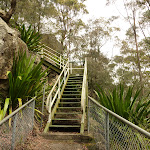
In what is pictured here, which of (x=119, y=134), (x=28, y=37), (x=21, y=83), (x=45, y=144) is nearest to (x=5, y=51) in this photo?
(x=21, y=83)

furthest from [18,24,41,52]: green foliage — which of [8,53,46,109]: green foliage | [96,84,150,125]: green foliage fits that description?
[96,84,150,125]: green foliage

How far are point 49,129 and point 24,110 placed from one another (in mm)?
1340

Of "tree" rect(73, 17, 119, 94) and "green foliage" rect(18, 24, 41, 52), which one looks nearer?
"green foliage" rect(18, 24, 41, 52)

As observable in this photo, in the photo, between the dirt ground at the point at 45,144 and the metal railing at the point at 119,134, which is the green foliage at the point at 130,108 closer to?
the metal railing at the point at 119,134

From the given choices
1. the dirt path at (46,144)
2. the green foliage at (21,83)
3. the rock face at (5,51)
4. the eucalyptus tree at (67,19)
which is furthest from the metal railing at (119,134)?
the eucalyptus tree at (67,19)

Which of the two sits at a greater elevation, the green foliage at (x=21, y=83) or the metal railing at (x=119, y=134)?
the green foliage at (x=21, y=83)

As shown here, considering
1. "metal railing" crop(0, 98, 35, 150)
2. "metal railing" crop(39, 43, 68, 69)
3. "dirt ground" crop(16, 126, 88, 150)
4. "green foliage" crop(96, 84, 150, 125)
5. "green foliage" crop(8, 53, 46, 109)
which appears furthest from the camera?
→ "metal railing" crop(39, 43, 68, 69)

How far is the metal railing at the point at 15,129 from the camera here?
7.98ft

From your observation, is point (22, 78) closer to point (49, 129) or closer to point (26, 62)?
point (26, 62)

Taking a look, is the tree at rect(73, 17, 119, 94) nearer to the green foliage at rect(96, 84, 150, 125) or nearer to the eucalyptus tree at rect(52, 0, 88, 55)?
the eucalyptus tree at rect(52, 0, 88, 55)

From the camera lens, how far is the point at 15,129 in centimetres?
248

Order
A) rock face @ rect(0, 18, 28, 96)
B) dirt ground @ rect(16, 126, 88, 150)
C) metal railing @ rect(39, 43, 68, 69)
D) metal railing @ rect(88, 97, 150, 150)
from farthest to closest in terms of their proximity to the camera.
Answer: metal railing @ rect(39, 43, 68, 69) < rock face @ rect(0, 18, 28, 96) < dirt ground @ rect(16, 126, 88, 150) < metal railing @ rect(88, 97, 150, 150)

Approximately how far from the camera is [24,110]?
3.19 meters

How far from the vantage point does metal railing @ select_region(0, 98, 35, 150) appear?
2434 mm
